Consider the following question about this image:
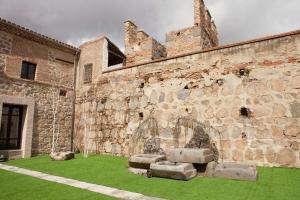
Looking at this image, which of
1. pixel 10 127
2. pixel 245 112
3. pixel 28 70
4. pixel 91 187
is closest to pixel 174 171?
pixel 91 187

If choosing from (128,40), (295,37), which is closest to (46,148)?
(128,40)

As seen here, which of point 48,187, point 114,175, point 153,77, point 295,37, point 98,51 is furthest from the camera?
point 98,51

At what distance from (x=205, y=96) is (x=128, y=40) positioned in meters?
7.34

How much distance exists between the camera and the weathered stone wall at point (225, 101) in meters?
7.07

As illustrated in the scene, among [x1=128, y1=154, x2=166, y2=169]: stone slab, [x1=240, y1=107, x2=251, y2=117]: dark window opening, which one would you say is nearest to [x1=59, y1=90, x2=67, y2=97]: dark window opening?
[x1=128, y1=154, x2=166, y2=169]: stone slab

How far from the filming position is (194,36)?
1247 centimetres

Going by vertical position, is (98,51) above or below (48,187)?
above

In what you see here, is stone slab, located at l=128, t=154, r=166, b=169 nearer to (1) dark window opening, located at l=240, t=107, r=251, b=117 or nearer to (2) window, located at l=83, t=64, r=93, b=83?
(1) dark window opening, located at l=240, t=107, r=251, b=117

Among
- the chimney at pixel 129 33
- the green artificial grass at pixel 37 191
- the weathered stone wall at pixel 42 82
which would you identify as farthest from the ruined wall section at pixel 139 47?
the green artificial grass at pixel 37 191

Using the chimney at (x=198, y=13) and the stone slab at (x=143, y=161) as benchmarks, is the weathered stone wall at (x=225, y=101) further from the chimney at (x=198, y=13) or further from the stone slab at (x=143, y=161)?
the chimney at (x=198, y=13)

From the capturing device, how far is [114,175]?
6.62 meters

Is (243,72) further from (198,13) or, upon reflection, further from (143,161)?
(198,13)

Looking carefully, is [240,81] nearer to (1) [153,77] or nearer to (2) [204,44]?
(1) [153,77]

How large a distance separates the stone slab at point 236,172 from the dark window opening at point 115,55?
9313 mm
